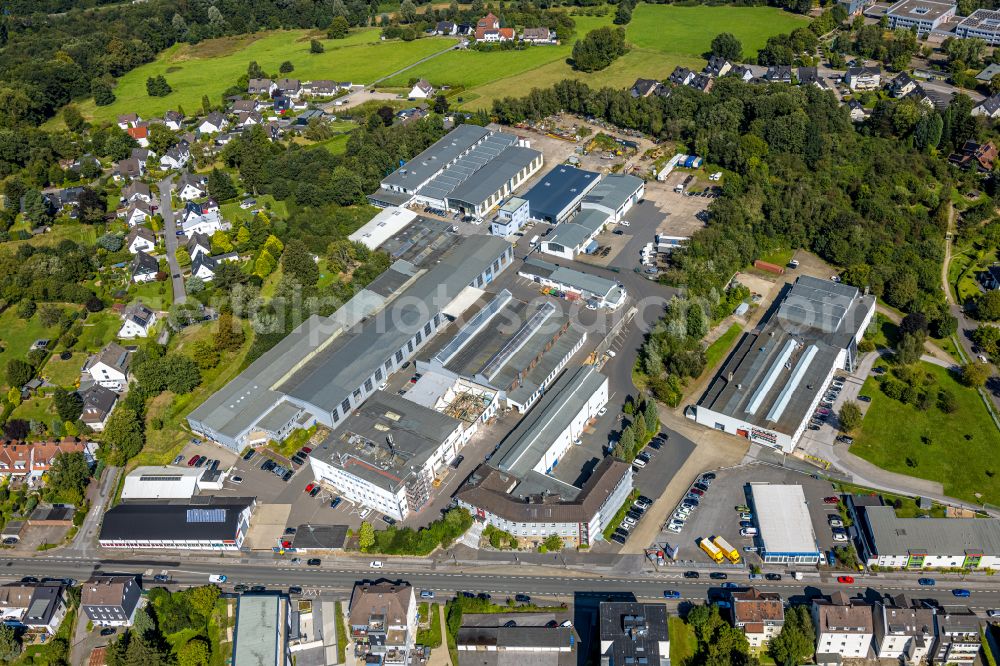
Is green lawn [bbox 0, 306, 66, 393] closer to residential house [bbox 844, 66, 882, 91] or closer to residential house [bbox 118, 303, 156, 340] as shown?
residential house [bbox 118, 303, 156, 340]

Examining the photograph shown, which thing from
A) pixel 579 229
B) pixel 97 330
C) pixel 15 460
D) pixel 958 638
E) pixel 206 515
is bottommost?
pixel 97 330

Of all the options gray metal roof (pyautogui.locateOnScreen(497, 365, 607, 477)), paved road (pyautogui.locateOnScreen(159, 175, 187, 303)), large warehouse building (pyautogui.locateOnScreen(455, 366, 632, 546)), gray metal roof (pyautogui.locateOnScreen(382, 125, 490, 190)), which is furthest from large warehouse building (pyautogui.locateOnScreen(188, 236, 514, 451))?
gray metal roof (pyautogui.locateOnScreen(382, 125, 490, 190))

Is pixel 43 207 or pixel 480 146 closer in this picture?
pixel 43 207

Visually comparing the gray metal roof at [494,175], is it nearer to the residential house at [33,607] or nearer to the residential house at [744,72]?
the residential house at [744,72]

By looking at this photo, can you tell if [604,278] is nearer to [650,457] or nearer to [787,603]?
[650,457]

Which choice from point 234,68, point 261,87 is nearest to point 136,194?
point 261,87

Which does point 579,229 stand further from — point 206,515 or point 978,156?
point 978,156

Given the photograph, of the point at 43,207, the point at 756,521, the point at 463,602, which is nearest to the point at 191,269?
the point at 43,207
